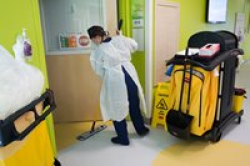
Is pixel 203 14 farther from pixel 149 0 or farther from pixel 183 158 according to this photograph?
pixel 183 158

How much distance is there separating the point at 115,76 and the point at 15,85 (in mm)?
1397

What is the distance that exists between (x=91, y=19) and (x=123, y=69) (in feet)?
3.04

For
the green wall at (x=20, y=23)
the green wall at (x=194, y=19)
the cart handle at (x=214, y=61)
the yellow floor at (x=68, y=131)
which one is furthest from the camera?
the green wall at (x=194, y=19)

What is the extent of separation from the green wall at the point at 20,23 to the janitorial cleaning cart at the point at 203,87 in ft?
4.34

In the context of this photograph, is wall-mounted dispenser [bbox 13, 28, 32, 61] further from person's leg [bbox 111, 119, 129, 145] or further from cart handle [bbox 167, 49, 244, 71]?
cart handle [bbox 167, 49, 244, 71]

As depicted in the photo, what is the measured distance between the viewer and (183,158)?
220 centimetres

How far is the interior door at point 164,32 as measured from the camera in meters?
2.90

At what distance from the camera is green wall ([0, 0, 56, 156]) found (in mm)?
1501

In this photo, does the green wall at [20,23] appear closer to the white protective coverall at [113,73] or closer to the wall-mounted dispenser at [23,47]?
the wall-mounted dispenser at [23,47]

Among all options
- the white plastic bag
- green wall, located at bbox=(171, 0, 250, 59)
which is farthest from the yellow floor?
green wall, located at bbox=(171, 0, 250, 59)

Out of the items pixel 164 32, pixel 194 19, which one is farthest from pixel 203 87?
pixel 194 19

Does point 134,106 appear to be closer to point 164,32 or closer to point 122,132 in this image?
point 122,132

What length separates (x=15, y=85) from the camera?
0.98 metres

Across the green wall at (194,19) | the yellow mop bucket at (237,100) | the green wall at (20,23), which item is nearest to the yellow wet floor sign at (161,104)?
the yellow mop bucket at (237,100)
